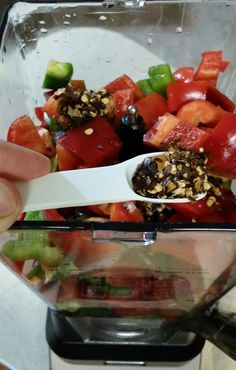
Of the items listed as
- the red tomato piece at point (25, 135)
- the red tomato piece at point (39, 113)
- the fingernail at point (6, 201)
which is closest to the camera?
the fingernail at point (6, 201)

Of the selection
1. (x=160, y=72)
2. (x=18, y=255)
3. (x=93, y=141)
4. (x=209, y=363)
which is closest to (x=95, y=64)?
(x=160, y=72)

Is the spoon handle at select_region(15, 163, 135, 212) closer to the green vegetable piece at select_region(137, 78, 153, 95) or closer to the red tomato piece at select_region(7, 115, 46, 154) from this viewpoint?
the red tomato piece at select_region(7, 115, 46, 154)

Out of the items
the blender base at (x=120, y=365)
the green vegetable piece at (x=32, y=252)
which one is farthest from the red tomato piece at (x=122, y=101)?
the blender base at (x=120, y=365)

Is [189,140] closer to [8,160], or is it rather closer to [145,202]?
[145,202]

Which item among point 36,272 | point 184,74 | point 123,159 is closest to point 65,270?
point 36,272

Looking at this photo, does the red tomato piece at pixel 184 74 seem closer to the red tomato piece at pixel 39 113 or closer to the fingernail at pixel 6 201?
the red tomato piece at pixel 39 113
